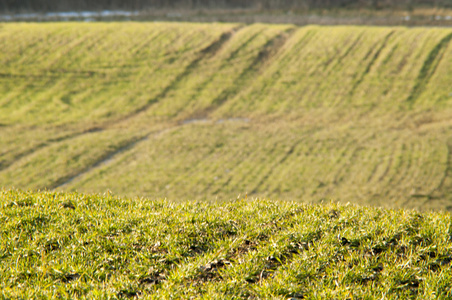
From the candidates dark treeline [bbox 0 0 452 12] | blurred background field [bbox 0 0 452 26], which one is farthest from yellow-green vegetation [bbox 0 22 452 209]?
dark treeline [bbox 0 0 452 12]

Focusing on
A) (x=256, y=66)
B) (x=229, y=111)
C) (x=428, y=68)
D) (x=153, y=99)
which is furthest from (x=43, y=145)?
(x=428, y=68)

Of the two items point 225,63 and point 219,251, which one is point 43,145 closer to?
point 225,63

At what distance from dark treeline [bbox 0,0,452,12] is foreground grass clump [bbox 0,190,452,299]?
5139 centimetres

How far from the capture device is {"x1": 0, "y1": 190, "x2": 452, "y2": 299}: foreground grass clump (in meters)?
5.40

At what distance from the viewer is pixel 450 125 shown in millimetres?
28359

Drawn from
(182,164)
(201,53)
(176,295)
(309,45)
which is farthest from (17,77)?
(176,295)

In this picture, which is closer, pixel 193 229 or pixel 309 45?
pixel 193 229

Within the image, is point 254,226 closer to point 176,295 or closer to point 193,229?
point 193,229

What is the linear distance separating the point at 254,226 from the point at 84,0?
5888 cm

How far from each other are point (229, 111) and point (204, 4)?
27.9 m

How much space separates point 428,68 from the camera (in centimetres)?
3656

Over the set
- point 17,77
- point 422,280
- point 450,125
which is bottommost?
point 450,125

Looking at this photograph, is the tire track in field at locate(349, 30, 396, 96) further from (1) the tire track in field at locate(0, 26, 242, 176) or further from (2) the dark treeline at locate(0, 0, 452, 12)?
(1) the tire track in field at locate(0, 26, 242, 176)

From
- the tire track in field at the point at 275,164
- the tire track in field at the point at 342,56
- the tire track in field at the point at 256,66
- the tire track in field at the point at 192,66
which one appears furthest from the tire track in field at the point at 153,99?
the tire track in field at the point at 342,56
